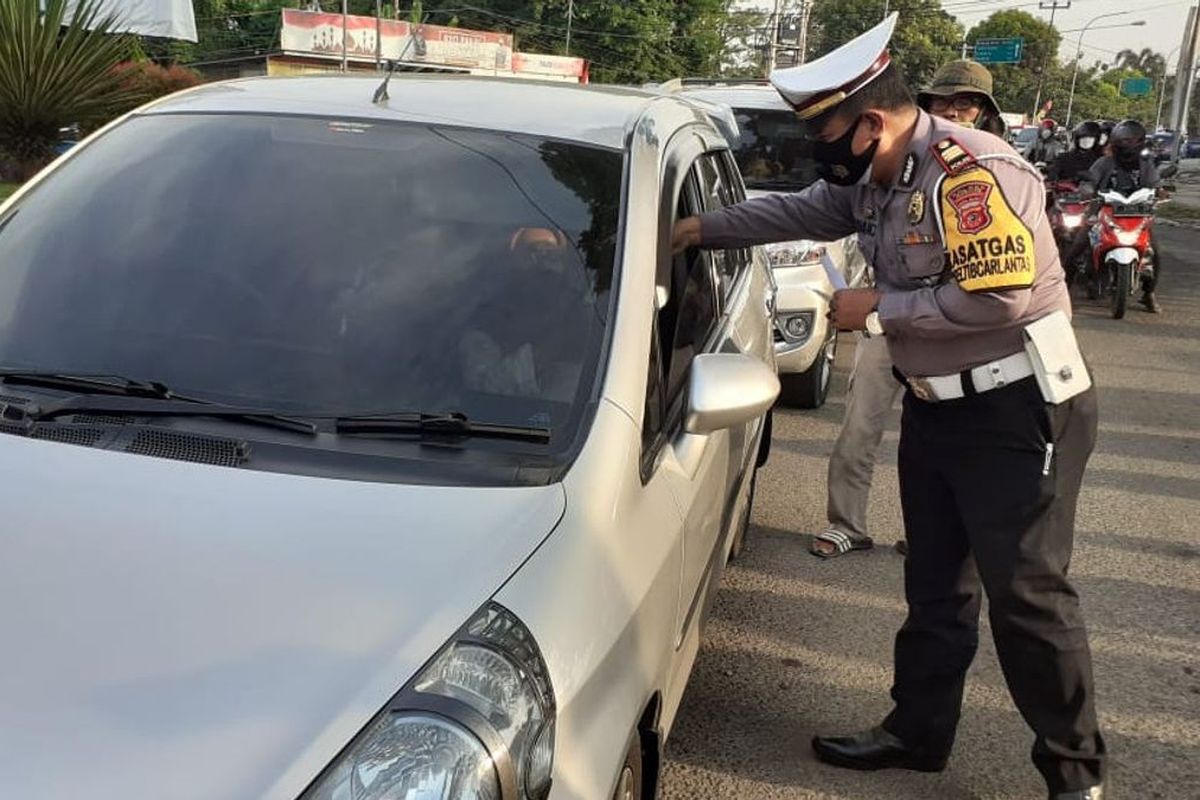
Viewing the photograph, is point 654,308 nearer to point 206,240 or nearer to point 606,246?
point 606,246

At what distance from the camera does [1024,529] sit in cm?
259

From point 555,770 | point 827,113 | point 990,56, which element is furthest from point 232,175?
point 990,56

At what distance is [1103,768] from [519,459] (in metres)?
1.77

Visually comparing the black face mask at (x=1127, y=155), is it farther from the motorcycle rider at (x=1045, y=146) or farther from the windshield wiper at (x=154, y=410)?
the windshield wiper at (x=154, y=410)

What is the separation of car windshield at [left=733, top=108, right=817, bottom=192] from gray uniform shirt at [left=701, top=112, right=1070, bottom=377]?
4.69 meters

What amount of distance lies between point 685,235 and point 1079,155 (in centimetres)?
1084

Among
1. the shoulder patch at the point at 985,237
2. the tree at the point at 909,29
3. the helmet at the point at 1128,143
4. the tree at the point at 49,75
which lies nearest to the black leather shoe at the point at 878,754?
the shoulder patch at the point at 985,237

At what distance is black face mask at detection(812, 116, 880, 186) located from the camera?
261cm

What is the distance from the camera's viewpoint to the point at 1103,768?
107 inches

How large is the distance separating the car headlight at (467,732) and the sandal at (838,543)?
10.4 feet

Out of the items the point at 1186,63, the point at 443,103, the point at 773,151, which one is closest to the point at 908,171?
the point at 443,103

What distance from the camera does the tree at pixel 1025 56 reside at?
7994 cm

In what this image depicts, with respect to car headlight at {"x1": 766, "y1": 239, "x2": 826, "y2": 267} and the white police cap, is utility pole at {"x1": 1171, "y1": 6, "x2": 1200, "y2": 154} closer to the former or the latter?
car headlight at {"x1": 766, "y1": 239, "x2": 826, "y2": 267}

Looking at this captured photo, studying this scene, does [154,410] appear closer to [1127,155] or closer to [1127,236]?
[1127,236]
